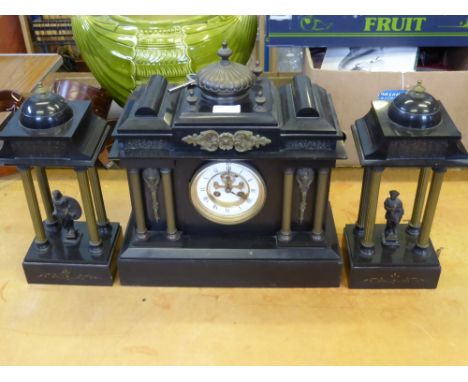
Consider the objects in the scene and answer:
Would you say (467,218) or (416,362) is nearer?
(416,362)

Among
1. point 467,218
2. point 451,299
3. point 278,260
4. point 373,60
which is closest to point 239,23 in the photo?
point 373,60

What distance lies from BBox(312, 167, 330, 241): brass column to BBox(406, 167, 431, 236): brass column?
0.81 ft

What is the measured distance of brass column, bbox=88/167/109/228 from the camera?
4.43ft

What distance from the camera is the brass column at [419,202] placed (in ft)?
4.37

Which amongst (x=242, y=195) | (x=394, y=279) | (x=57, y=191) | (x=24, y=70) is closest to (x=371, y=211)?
(x=394, y=279)

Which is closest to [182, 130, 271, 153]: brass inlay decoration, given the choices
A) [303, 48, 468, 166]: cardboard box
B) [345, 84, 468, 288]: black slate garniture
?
[345, 84, 468, 288]: black slate garniture

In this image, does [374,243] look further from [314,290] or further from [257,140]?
[257,140]

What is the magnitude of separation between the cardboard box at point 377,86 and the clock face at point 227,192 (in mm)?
502

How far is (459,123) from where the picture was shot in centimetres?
170

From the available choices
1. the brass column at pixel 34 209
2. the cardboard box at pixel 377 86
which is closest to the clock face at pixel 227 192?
the brass column at pixel 34 209

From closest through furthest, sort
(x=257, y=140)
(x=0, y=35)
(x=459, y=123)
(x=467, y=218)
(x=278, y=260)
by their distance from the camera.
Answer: (x=257, y=140)
(x=278, y=260)
(x=467, y=218)
(x=459, y=123)
(x=0, y=35)

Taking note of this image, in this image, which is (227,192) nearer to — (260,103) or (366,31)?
(260,103)

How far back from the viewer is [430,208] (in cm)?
130

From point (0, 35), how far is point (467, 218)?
1920mm
